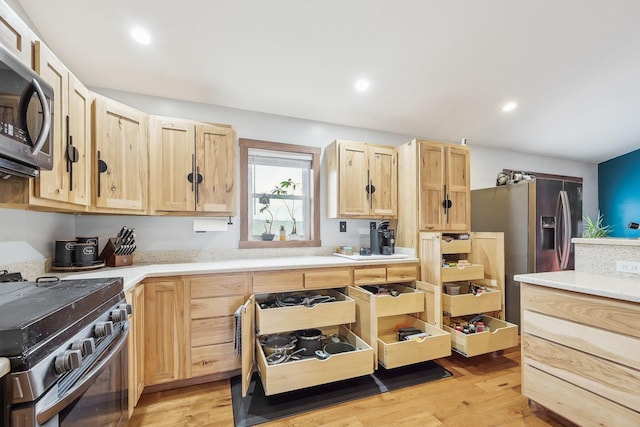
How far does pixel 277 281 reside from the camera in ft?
7.17

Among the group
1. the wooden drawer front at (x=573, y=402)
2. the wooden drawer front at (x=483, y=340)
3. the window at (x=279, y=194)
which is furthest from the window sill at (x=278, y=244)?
the wooden drawer front at (x=573, y=402)

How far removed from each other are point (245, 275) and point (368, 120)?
7.07ft

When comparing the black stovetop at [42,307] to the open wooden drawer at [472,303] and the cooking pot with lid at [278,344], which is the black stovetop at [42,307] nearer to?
the cooking pot with lid at [278,344]

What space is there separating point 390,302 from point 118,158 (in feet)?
7.83

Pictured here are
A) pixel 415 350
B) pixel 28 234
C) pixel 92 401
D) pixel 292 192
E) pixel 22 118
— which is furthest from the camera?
pixel 292 192

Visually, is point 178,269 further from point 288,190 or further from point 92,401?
point 288,190

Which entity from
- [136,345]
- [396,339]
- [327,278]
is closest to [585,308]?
[396,339]

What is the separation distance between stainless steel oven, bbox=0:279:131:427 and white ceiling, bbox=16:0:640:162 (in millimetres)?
1673

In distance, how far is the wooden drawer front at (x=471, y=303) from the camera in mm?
2455

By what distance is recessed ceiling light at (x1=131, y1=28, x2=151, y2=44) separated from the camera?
184 centimetres

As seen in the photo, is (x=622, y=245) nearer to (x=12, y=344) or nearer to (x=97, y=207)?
(x=12, y=344)

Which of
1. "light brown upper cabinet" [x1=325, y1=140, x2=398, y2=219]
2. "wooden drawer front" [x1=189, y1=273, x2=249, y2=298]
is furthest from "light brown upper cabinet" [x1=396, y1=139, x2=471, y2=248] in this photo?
"wooden drawer front" [x1=189, y1=273, x2=249, y2=298]

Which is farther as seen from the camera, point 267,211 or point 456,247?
point 267,211

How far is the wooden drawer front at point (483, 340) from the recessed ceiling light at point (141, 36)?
3.31 meters
